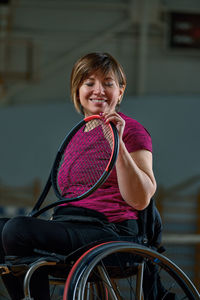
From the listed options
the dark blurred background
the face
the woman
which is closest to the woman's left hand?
the woman

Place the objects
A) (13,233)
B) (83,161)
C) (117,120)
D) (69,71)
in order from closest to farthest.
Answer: (13,233) → (117,120) → (83,161) → (69,71)

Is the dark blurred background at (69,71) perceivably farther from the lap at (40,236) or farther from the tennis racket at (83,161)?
the lap at (40,236)

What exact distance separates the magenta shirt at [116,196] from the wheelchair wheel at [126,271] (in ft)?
0.44

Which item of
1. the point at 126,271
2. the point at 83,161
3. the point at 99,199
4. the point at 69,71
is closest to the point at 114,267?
the point at 126,271

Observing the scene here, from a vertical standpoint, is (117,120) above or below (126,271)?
above

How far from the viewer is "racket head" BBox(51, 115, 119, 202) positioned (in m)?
1.69

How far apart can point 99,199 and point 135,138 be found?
0.21m

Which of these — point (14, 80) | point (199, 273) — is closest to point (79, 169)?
point (199, 273)

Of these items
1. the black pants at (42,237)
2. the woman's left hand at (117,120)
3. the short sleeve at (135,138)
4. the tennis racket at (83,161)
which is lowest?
the black pants at (42,237)

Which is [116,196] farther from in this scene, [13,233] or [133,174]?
[13,233]

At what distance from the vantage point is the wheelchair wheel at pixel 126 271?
4.56 ft

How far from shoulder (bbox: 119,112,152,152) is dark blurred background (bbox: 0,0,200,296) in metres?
5.44

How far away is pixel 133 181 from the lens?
61.1 inches

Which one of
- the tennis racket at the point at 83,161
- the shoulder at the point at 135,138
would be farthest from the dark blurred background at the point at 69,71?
the shoulder at the point at 135,138
